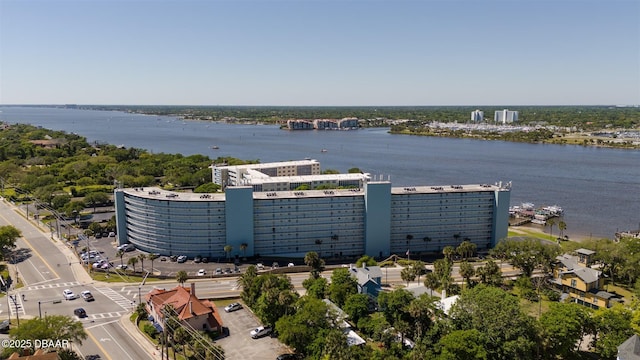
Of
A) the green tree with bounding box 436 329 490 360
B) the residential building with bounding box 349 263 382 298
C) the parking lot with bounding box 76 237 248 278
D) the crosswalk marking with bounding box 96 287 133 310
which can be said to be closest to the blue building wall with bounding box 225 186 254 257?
the parking lot with bounding box 76 237 248 278

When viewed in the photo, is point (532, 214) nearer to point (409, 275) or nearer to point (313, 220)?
point (409, 275)

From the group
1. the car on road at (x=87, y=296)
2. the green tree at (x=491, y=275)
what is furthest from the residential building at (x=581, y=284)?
the car on road at (x=87, y=296)

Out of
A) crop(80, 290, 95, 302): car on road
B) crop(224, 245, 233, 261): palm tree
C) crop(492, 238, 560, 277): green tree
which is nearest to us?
crop(80, 290, 95, 302): car on road

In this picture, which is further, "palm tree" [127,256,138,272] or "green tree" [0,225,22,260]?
"green tree" [0,225,22,260]

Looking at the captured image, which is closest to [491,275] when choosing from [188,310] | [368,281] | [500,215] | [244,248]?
[368,281]

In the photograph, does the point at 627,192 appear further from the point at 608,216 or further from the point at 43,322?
the point at 43,322

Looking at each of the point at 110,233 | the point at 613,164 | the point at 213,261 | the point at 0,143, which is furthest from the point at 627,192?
the point at 0,143

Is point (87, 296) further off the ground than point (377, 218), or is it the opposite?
point (377, 218)

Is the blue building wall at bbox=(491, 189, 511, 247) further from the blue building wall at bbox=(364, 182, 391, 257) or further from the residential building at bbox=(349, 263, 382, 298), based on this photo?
the residential building at bbox=(349, 263, 382, 298)
